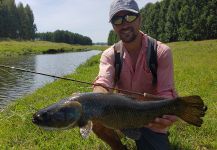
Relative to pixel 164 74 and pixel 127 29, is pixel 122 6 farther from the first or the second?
pixel 164 74

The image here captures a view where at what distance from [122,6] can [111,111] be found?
1.61 meters

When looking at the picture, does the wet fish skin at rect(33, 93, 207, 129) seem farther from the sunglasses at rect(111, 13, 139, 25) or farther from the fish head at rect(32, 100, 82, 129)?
the sunglasses at rect(111, 13, 139, 25)

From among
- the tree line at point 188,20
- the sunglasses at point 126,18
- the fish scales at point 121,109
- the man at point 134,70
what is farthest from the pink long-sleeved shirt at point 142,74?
the tree line at point 188,20

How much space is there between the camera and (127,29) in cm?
533

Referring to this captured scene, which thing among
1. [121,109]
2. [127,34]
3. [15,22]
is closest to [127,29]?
[127,34]

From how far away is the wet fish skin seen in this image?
3975 mm

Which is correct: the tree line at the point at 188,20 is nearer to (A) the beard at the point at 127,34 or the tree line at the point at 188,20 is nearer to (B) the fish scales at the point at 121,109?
(A) the beard at the point at 127,34

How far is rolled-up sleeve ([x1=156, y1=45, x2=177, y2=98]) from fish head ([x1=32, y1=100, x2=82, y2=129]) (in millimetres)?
1839

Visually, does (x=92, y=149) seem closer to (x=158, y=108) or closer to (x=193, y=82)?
(x=158, y=108)

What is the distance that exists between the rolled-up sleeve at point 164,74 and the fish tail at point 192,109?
3.18 ft

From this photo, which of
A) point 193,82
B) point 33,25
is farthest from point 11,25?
point 193,82

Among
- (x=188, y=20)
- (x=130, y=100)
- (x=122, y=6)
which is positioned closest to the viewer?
(x=130, y=100)

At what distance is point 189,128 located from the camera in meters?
7.74

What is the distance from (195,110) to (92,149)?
2.79 m
